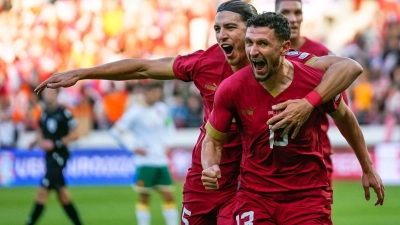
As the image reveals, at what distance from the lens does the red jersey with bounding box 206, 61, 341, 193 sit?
18.6 ft

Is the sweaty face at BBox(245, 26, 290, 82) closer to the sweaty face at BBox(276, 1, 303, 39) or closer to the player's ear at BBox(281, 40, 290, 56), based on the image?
the player's ear at BBox(281, 40, 290, 56)

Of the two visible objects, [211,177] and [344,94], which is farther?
[344,94]

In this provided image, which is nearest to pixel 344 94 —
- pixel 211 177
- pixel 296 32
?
pixel 296 32

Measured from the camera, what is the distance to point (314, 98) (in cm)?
555

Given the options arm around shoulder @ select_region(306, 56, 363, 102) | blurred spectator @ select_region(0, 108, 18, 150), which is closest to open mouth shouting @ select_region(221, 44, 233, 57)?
arm around shoulder @ select_region(306, 56, 363, 102)

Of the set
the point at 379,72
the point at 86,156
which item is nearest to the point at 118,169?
the point at 86,156

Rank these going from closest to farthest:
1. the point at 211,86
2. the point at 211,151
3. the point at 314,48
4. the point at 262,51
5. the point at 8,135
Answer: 1. the point at 262,51
2. the point at 211,151
3. the point at 211,86
4. the point at 314,48
5. the point at 8,135

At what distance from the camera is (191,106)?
19922 millimetres

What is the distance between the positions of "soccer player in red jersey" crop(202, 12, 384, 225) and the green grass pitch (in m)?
7.72

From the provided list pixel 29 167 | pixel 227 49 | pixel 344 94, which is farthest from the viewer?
pixel 29 167

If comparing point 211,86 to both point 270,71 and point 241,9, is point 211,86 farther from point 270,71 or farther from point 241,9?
point 270,71

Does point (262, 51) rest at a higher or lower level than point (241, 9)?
lower

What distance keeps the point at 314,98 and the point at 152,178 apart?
7287 millimetres

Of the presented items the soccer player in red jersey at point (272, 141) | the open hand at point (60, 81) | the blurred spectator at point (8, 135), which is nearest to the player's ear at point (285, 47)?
the soccer player in red jersey at point (272, 141)
